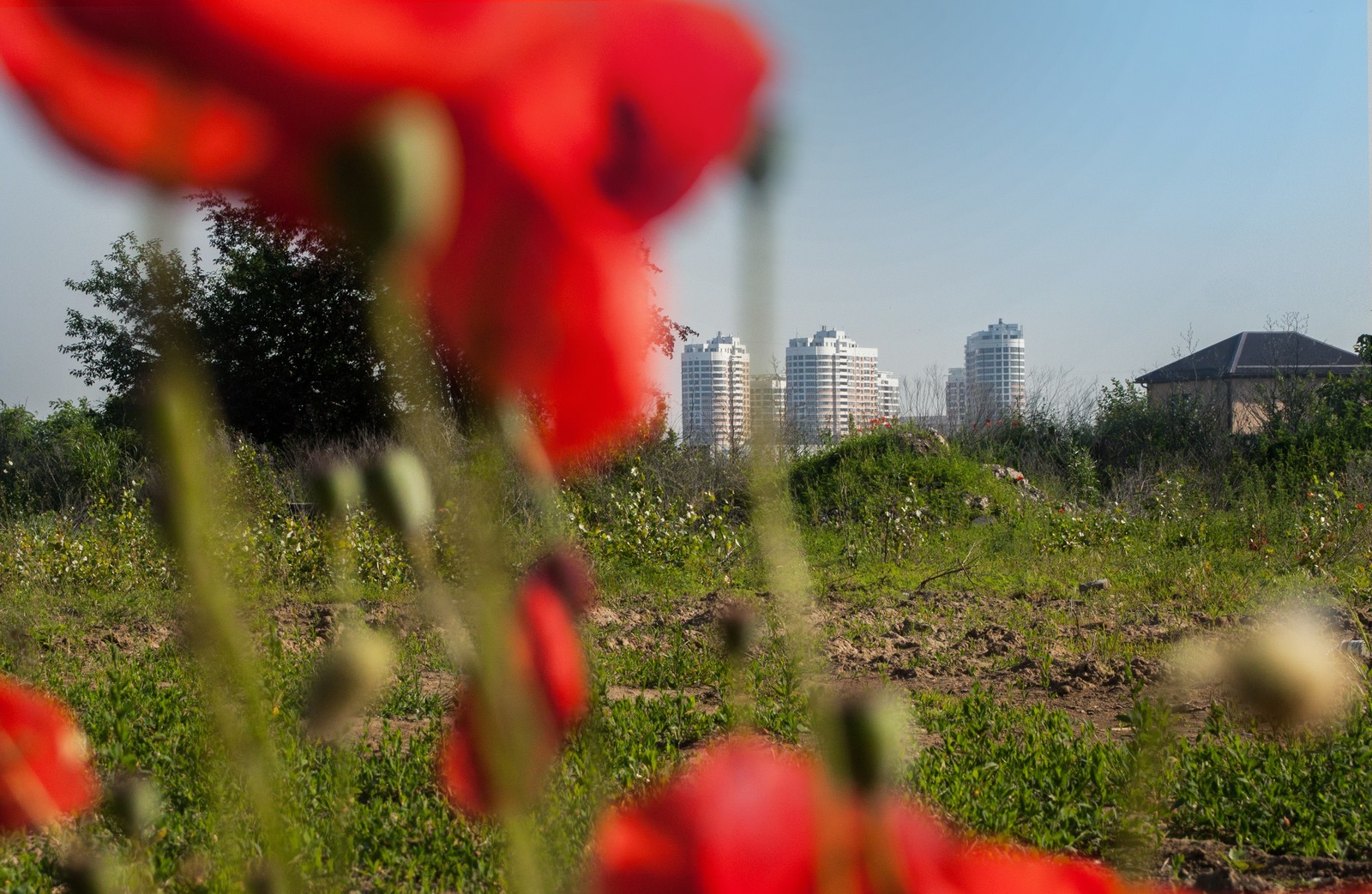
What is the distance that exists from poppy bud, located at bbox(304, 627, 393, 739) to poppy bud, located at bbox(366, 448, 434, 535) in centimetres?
5

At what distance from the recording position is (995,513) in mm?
8344

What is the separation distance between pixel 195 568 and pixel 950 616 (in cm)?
466

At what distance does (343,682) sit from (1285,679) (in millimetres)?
219

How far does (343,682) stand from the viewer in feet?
0.90

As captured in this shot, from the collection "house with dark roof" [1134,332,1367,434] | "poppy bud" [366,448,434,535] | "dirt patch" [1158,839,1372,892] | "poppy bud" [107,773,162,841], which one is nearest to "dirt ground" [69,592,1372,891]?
"dirt patch" [1158,839,1372,892]

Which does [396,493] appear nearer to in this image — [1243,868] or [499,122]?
[499,122]

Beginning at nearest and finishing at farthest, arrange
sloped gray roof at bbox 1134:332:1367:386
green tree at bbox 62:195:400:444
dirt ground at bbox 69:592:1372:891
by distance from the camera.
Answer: green tree at bbox 62:195:400:444 < dirt ground at bbox 69:592:1372:891 < sloped gray roof at bbox 1134:332:1367:386

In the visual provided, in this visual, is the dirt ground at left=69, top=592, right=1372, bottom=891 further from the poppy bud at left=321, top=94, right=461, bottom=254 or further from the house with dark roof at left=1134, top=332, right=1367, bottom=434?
the house with dark roof at left=1134, top=332, right=1367, bottom=434

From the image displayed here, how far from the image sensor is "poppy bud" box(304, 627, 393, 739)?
27cm

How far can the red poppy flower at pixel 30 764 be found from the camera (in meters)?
0.32

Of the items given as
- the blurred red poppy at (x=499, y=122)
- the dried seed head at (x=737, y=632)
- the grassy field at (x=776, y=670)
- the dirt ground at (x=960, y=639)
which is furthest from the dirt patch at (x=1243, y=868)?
the blurred red poppy at (x=499, y=122)

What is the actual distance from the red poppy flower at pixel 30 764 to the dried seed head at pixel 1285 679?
1.09 ft

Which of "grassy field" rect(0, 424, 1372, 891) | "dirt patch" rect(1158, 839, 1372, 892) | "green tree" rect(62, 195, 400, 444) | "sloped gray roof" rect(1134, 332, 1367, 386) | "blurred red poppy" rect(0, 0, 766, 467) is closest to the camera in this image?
"blurred red poppy" rect(0, 0, 766, 467)

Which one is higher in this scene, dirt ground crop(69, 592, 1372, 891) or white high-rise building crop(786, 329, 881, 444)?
white high-rise building crop(786, 329, 881, 444)
